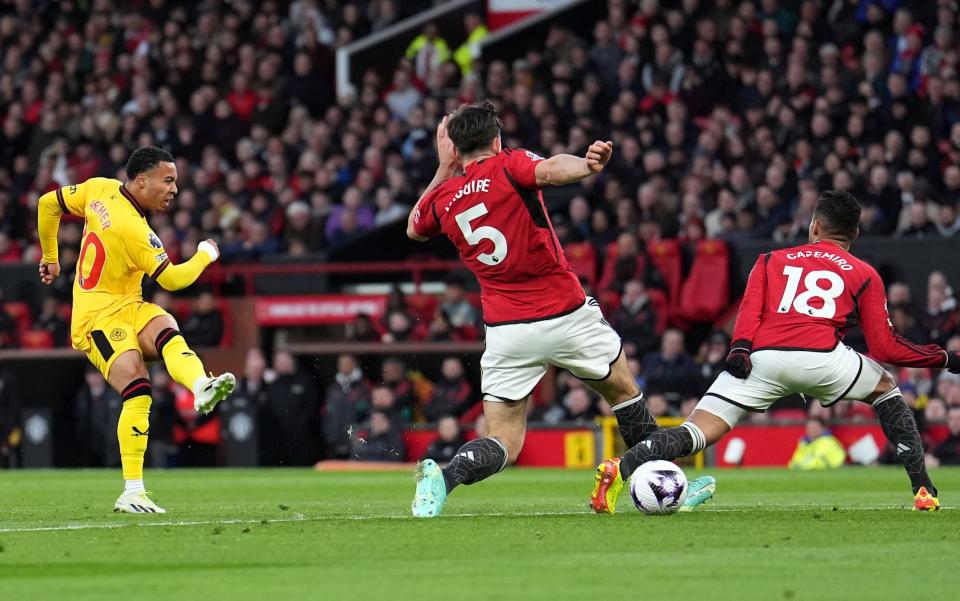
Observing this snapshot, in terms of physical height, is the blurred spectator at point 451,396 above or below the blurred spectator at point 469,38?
below

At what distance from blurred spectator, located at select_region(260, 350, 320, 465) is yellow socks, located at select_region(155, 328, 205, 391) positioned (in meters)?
10.8

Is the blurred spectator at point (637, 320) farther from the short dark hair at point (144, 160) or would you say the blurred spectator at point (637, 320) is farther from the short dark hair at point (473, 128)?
the short dark hair at point (473, 128)

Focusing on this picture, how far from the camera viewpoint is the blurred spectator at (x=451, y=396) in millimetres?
20422

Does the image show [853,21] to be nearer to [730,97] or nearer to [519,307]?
[730,97]

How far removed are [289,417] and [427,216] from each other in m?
12.3

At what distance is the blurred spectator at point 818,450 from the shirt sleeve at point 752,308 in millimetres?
8726

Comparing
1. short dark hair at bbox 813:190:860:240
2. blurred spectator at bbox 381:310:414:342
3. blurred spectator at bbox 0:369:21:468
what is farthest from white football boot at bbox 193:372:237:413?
blurred spectator at bbox 0:369:21:468

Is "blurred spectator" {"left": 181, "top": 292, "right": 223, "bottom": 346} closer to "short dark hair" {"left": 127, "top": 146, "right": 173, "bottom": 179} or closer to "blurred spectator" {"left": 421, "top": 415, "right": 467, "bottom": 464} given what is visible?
"blurred spectator" {"left": 421, "top": 415, "right": 467, "bottom": 464}

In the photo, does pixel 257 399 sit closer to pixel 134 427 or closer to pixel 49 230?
pixel 49 230

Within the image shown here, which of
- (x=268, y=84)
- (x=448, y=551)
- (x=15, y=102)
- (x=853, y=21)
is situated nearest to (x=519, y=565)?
(x=448, y=551)

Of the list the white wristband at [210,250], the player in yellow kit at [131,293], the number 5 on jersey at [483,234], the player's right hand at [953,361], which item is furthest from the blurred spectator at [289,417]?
the player's right hand at [953,361]

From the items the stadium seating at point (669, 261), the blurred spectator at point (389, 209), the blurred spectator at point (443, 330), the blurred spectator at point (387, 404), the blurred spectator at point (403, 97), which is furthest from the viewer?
the blurred spectator at point (403, 97)

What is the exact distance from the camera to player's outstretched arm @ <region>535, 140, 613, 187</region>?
853 centimetres

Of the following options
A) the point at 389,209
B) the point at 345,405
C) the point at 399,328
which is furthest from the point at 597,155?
the point at 389,209
